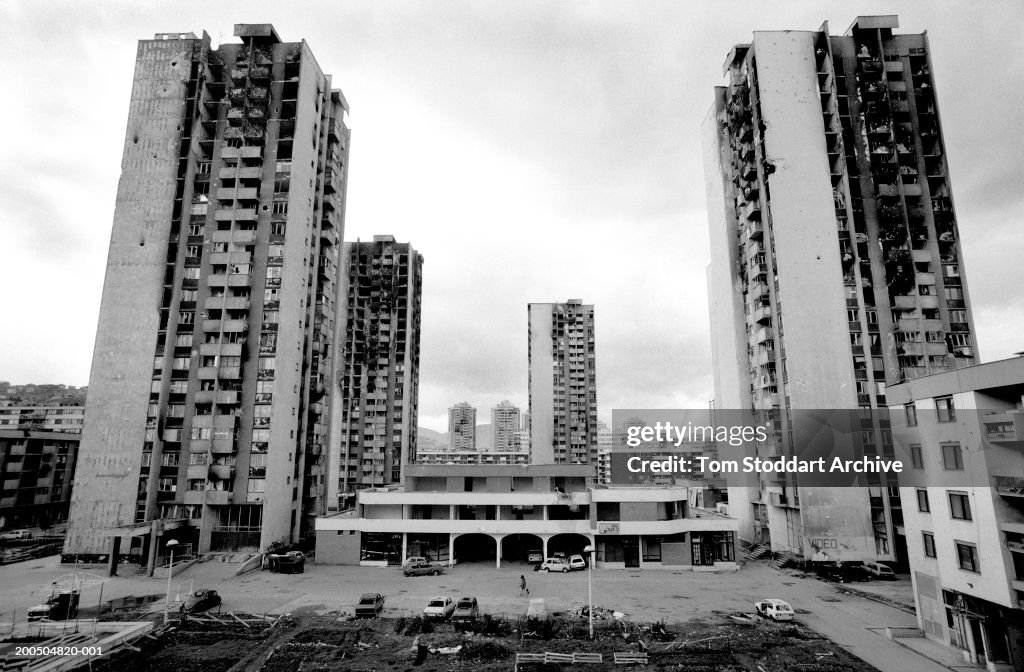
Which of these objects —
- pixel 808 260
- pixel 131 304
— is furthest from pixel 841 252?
pixel 131 304

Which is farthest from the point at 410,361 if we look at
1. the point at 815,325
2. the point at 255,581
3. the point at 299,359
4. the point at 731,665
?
Result: the point at 731,665

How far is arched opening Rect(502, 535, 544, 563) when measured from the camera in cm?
5059

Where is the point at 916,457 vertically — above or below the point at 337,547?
above

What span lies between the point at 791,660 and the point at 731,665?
2.90m

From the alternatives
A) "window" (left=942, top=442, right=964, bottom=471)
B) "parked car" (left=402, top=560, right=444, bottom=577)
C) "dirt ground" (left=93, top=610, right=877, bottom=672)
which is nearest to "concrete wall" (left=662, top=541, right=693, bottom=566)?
"dirt ground" (left=93, top=610, right=877, bottom=672)

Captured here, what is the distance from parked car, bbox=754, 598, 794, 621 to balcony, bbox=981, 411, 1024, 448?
1411 centimetres

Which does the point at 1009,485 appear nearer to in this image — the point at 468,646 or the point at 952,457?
the point at 952,457

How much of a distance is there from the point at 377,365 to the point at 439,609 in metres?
72.4

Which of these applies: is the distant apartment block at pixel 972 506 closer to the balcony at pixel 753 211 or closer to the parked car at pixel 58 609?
the balcony at pixel 753 211

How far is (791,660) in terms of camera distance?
23719mm

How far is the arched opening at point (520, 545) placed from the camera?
5059cm

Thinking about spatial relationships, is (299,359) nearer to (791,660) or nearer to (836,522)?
(791,660)

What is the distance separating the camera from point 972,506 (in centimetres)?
2339

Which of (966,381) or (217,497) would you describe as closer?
(966,381)
